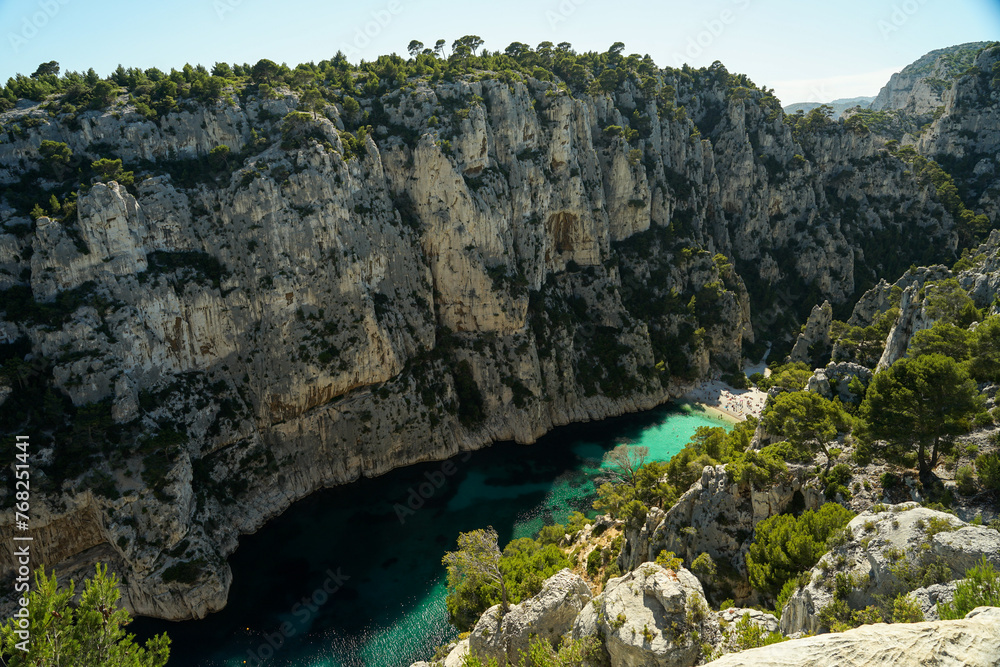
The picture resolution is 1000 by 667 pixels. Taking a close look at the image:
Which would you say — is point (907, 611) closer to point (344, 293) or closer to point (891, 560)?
point (891, 560)

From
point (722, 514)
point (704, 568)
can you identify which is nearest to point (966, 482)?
point (722, 514)

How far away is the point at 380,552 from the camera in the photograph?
117 feet

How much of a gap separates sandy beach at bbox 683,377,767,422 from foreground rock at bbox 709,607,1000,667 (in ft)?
161

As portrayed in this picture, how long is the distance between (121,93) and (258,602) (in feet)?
139

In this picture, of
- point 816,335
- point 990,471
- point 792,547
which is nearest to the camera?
point 990,471

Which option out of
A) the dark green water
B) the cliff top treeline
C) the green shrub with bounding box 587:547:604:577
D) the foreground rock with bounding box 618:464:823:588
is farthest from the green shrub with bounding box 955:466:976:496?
the cliff top treeline

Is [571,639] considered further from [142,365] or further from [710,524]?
[142,365]

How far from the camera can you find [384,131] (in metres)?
51.5

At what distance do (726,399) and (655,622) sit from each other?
4934 centimetres

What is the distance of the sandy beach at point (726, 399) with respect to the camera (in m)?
55.2

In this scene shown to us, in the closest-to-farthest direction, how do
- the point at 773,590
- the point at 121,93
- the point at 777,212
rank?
the point at 773,590
the point at 121,93
the point at 777,212

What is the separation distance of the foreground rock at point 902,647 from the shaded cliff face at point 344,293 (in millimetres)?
33400

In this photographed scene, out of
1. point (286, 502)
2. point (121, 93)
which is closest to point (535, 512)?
point (286, 502)

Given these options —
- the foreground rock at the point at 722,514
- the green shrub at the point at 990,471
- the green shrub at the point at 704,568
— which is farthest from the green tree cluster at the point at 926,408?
the green shrub at the point at 704,568
